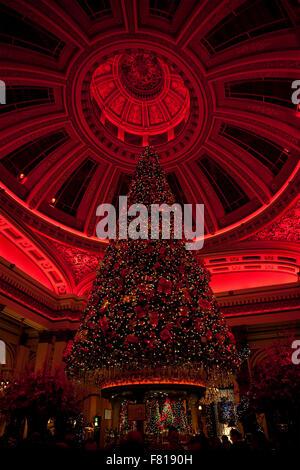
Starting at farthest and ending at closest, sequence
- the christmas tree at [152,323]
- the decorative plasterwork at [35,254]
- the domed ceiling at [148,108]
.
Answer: the decorative plasterwork at [35,254] < the domed ceiling at [148,108] < the christmas tree at [152,323]

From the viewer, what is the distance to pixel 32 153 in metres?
13.9

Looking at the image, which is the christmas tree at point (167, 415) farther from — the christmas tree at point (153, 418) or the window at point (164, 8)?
the window at point (164, 8)

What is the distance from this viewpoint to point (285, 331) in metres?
13.7

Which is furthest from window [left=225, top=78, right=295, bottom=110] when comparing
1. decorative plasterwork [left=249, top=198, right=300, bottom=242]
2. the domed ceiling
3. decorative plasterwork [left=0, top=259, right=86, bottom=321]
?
decorative plasterwork [left=0, top=259, right=86, bottom=321]

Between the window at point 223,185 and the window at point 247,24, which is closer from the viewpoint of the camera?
the window at point 247,24

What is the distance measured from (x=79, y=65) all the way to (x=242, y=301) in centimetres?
1221

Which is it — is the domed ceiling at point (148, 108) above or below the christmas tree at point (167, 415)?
above

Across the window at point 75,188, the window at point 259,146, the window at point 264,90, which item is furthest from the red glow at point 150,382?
the window at point 75,188

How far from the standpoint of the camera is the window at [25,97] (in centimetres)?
1164

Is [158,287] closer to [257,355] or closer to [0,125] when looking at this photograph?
[0,125]

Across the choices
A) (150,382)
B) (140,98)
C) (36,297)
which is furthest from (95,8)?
(36,297)

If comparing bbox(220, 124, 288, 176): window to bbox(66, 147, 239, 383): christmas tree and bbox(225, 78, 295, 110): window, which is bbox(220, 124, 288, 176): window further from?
bbox(66, 147, 239, 383): christmas tree

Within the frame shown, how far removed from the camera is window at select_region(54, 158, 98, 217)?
15.3 m

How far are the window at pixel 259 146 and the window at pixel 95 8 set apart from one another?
6.43 meters
